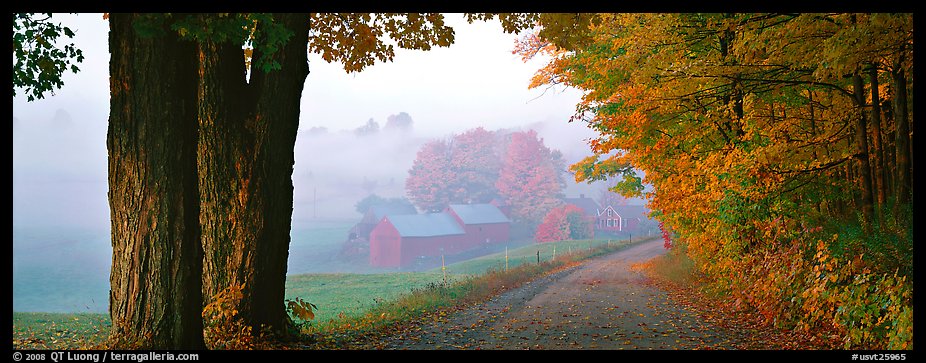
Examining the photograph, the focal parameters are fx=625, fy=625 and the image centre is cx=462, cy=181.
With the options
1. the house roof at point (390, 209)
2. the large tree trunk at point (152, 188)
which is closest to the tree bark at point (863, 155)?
the large tree trunk at point (152, 188)

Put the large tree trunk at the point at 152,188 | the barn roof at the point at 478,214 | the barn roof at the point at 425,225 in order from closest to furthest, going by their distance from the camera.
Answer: the large tree trunk at the point at 152,188 < the barn roof at the point at 425,225 < the barn roof at the point at 478,214

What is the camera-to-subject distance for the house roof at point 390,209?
70.4 meters

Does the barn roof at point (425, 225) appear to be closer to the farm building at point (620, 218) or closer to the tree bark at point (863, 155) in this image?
the farm building at point (620, 218)

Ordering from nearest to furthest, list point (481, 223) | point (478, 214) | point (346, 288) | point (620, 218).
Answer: point (346, 288), point (481, 223), point (478, 214), point (620, 218)

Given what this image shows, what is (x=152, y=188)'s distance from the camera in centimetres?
712

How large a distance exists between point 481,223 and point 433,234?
6400 mm

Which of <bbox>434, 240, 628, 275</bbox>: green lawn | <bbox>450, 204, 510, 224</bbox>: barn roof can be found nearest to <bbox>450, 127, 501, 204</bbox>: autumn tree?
<bbox>450, 204, 510, 224</bbox>: barn roof

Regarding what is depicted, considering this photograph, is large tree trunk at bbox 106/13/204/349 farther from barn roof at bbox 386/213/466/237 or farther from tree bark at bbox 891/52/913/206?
barn roof at bbox 386/213/466/237

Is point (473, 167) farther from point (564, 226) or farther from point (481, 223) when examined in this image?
point (564, 226)


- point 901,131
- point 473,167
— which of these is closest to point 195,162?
point 901,131

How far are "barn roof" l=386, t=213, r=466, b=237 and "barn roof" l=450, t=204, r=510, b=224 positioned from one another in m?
1.13

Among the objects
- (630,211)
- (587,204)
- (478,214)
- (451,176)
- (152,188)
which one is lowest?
(630,211)

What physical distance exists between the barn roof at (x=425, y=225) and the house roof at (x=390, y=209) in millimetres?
7025

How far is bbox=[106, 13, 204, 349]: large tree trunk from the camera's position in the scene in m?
7.11
